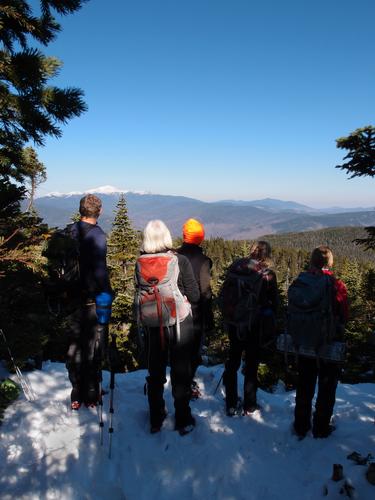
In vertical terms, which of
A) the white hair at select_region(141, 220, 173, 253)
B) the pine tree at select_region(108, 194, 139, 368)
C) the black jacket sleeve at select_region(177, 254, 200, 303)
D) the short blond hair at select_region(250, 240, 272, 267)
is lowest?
the pine tree at select_region(108, 194, 139, 368)

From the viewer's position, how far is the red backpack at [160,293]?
453 centimetres

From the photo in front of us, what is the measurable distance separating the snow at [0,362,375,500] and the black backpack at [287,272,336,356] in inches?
58.3

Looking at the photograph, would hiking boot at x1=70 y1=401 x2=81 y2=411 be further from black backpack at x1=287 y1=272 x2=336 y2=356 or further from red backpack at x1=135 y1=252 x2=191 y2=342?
black backpack at x1=287 y1=272 x2=336 y2=356

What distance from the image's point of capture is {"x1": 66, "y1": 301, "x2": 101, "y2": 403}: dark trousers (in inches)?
204

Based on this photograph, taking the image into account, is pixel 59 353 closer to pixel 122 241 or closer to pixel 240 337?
pixel 240 337

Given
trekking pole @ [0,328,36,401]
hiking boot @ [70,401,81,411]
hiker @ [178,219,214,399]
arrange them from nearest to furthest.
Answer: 1. hiking boot @ [70,401,81,411]
2. hiker @ [178,219,214,399]
3. trekking pole @ [0,328,36,401]

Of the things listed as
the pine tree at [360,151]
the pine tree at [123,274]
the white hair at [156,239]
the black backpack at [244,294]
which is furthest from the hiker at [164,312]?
the pine tree at [123,274]

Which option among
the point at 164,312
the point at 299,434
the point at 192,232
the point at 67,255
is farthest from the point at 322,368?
the point at 67,255

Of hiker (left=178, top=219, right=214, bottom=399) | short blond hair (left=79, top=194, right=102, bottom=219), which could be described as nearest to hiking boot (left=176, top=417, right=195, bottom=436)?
hiker (left=178, top=219, right=214, bottom=399)

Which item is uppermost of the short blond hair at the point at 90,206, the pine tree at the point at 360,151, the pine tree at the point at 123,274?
the pine tree at the point at 360,151

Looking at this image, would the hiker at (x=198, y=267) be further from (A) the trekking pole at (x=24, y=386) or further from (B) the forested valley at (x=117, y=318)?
(A) the trekking pole at (x=24, y=386)

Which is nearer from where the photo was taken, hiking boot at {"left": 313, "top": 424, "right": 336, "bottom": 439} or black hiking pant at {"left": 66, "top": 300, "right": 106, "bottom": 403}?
hiking boot at {"left": 313, "top": 424, "right": 336, "bottom": 439}

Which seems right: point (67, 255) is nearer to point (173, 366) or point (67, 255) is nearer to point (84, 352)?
point (84, 352)

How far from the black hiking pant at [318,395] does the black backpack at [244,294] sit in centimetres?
96
